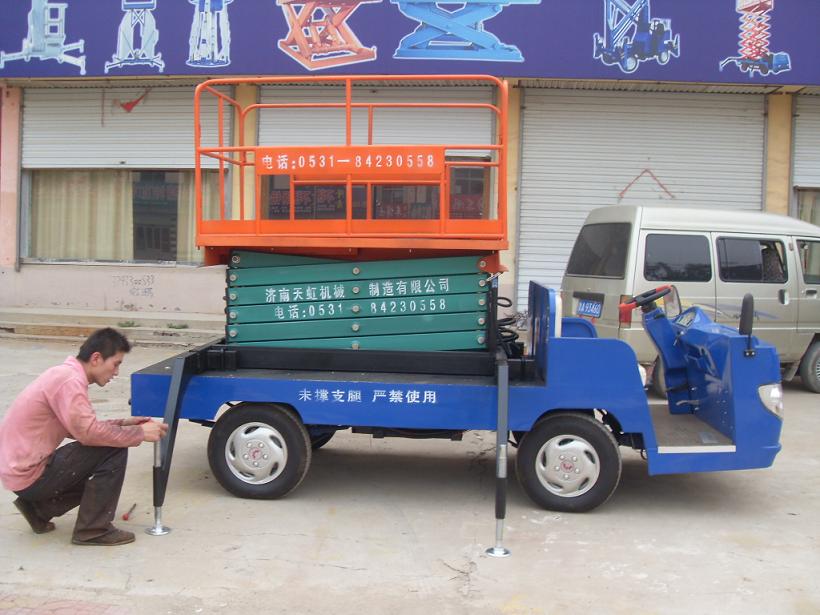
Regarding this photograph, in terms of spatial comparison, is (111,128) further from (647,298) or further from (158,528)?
(647,298)

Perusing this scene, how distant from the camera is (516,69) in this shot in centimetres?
1237

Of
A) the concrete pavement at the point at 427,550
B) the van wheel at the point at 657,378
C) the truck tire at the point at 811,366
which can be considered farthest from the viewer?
the truck tire at the point at 811,366

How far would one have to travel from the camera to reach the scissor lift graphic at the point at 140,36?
512 inches

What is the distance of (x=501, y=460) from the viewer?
4500mm

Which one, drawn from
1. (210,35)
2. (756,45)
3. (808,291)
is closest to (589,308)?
(808,291)

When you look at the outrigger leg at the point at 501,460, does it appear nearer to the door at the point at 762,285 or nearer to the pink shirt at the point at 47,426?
the pink shirt at the point at 47,426

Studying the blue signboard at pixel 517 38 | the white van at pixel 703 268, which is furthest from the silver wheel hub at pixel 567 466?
the blue signboard at pixel 517 38

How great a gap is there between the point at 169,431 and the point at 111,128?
10584 mm

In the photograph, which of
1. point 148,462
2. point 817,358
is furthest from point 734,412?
point 817,358

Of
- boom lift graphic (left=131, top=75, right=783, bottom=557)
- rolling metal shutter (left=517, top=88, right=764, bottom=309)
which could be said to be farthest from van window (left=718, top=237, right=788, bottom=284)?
rolling metal shutter (left=517, top=88, right=764, bottom=309)

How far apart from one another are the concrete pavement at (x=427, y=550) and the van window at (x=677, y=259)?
2758mm

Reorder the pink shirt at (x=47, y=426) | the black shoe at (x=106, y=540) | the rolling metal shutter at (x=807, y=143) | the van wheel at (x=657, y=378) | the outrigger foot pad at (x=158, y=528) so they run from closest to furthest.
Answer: the pink shirt at (x=47, y=426) → the black shoe at (x=106, y=540) → the outrigger foot pad at (x=158, y=528) → the van wheel at (x=657, y=378) → the rolling metal shutter at (x=807, y=143)

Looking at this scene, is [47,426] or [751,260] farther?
[751,260]

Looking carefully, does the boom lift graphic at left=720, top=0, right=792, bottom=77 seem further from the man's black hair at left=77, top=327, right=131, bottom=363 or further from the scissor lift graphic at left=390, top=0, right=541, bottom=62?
the man's black hair at left=77, top=327, right=131, bottom=363
